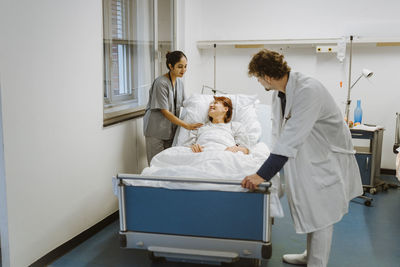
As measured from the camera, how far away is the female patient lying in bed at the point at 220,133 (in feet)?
10.5

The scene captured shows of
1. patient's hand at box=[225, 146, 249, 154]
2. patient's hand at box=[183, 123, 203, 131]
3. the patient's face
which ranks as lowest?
patient's hand at box=[225, 146, 249, 154]

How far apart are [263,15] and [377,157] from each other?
2.06 meters

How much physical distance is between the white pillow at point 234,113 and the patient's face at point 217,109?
190 mm

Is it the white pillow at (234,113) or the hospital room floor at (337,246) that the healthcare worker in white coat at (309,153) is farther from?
the white pillow at (234,113)

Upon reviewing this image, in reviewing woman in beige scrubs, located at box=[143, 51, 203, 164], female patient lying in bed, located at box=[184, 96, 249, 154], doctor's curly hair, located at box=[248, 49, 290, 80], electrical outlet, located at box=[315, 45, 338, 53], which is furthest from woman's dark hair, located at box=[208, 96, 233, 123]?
electrical outlet, located at box=[315, 45, 338, 53]

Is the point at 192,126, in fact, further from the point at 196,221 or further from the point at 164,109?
the point at 196,221

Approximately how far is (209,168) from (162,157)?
1.63 ft

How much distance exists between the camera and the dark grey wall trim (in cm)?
263

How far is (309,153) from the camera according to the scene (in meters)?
2.24

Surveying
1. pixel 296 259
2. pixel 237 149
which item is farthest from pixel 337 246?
pixel 237 149

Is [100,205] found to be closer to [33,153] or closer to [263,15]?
[33,153]

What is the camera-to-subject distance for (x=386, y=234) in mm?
3229

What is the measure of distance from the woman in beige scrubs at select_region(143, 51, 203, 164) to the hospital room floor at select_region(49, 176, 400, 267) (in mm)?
749

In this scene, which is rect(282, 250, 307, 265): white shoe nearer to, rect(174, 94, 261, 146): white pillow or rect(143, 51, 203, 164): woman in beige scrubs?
rect(174, 94, 261, 146): white pillow
